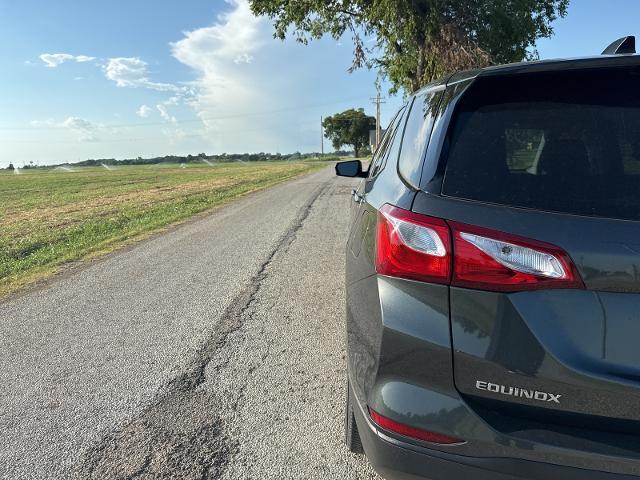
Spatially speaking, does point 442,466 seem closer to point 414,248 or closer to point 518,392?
point 518,392

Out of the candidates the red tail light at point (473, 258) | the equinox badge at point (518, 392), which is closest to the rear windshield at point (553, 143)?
the red tail light at point (473, 258)

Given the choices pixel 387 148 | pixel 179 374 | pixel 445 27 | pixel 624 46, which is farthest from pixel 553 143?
pixel 445 27

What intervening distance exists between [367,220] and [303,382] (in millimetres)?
1597

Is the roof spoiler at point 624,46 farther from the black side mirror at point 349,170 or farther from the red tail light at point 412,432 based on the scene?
the black side mirror at point 349,170

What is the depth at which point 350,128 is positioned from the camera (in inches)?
3679

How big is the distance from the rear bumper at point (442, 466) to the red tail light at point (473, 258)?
555 mm

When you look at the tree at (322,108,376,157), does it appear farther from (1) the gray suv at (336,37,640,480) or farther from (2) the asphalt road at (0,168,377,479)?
(1) the gray suv at (336,37,640,480)

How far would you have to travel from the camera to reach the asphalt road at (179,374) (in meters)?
2.55

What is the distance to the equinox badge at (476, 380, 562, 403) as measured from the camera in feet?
4.91

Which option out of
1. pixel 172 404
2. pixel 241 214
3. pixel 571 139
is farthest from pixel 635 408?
pixel 241 214

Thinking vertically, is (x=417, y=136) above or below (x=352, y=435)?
above

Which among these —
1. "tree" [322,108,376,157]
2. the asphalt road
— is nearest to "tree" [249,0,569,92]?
the asphalt road

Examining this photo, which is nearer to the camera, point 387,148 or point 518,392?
point 518,392

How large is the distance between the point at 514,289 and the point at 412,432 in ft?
1.93
